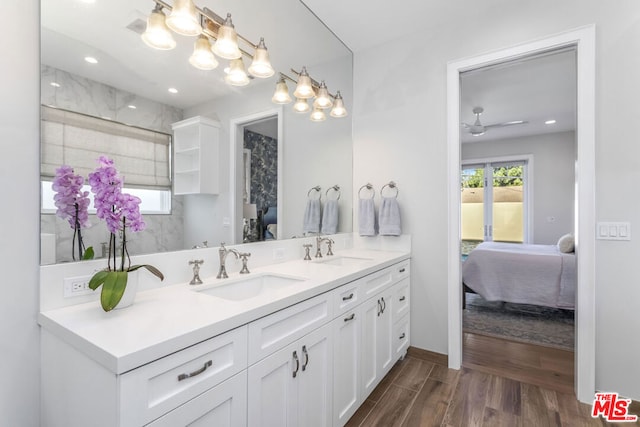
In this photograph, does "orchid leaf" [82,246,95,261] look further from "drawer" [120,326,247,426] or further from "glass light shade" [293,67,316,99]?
"glass light shade" [293,67,316,99]

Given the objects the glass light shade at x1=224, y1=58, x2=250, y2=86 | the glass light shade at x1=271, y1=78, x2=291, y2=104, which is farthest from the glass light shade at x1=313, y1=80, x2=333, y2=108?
the glass light shade at x1=224, y1=58, x2=250, y2=86

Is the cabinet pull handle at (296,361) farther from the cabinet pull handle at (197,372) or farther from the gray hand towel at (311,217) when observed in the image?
the gray hand towel at (311,217)

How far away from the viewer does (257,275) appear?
172 cm

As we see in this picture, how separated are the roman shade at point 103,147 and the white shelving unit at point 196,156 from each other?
0.17ft

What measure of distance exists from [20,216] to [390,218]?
214cm

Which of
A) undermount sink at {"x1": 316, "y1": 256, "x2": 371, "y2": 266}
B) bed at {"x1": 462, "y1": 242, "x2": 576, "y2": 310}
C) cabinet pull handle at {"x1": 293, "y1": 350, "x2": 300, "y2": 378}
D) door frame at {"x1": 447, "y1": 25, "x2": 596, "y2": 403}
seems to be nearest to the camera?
cabinet pull handle at {"x1": 293, "y1": 350, "x2": 300, "y2": 378}

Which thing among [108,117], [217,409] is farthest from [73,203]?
[217,409]

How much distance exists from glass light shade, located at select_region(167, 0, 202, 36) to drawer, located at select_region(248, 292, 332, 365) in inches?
49.1

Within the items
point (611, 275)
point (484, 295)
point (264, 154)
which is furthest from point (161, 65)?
point (484, 295)

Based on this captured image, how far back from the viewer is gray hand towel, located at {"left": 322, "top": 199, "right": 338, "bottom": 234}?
8.39ft

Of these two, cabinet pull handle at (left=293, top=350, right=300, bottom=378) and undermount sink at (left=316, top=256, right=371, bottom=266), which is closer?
cabinet pull handle at (left=293, top=350, right=300, bottom=378)

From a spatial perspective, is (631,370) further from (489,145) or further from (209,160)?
(489,145)

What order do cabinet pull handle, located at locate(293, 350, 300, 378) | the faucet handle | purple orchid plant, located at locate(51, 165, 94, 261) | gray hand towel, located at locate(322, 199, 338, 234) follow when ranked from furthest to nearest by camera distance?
gray hand towel, located at locate(322, 199, 338, 234), the faucet handle, cabinet pull handle, located at locate(293, 350, 300, 378), purple orchid plant, located at locate(51, 165, 94, 261)

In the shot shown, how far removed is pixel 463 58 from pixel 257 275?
213cm
